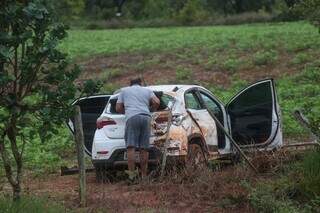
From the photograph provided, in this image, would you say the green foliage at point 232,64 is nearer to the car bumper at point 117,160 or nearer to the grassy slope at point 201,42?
the grassy slope at point 201,42

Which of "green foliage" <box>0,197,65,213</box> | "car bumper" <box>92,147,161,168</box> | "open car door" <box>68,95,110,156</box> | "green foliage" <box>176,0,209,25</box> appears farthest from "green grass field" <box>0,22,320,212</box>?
"green foliage" <box>176,0,209,25</box>

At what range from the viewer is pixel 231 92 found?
23562mm

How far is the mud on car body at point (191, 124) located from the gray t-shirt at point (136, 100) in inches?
9.6

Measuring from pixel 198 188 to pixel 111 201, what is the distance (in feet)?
4.02

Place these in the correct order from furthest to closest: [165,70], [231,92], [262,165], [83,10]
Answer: [83,10], [165,70], [231,92], [262,165]

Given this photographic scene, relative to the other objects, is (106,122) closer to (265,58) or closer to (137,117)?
(137,117)

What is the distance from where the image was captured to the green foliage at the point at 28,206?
6895 millimetres

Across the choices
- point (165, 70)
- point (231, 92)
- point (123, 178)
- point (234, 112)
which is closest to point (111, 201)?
point (123, 178)

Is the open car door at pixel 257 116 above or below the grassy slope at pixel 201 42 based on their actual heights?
below

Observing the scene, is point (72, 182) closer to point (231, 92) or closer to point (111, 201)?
point (111, 201)

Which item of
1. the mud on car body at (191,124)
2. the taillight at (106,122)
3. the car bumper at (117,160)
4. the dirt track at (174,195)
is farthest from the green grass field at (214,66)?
the taillight at (106,122)

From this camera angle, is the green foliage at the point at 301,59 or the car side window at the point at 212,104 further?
the green foliage at the point at 301,59

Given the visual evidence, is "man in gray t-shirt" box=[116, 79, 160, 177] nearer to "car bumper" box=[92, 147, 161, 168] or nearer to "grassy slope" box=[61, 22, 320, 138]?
"car bumper" box=[92, 147, 161, 168]

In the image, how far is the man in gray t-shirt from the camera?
10469mm
